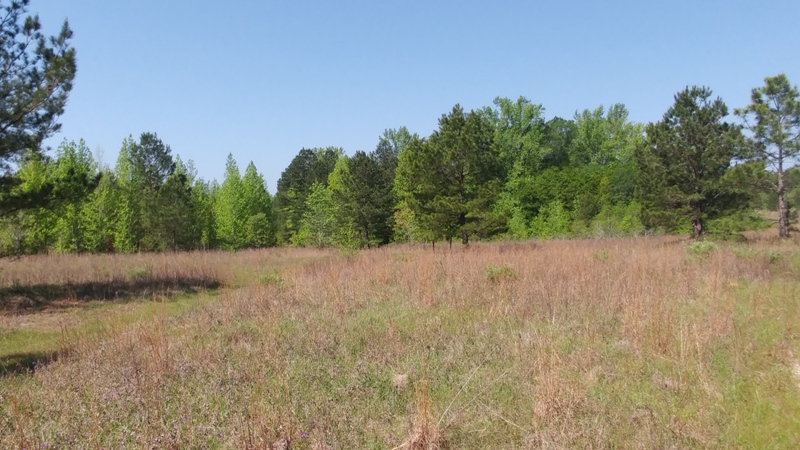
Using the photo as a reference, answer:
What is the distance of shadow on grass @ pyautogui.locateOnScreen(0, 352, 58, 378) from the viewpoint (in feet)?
16.3

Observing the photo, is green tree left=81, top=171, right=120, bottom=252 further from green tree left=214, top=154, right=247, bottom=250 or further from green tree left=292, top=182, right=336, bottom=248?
green tree left=292, top=182, right=336, bottom=248

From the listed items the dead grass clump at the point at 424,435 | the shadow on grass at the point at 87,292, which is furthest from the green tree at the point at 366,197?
the dead grass clump at the point at 424,435

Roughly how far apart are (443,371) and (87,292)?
13.6 metres

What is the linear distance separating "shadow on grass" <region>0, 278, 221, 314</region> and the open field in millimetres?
3604

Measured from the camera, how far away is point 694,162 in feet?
62.8

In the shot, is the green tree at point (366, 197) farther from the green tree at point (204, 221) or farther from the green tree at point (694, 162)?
the green tree at point (694, 162)

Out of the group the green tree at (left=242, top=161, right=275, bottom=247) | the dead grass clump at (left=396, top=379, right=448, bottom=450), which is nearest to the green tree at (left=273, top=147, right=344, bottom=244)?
the green tree at (left=242, top=161, right=275, bottom=247)

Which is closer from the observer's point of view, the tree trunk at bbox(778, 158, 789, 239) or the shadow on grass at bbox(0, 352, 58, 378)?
the shadow on grass at bbox(0, 352, 58, 378)

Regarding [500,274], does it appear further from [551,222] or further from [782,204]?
[551,222]

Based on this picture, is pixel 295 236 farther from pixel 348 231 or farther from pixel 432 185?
pixel 432 185

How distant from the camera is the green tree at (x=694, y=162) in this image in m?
18.8

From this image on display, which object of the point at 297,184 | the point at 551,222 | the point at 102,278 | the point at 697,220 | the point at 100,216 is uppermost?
the point at 297,184

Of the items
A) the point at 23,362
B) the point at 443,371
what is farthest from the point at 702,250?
the point at 23,362

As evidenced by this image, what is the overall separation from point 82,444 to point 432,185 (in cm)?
1565
